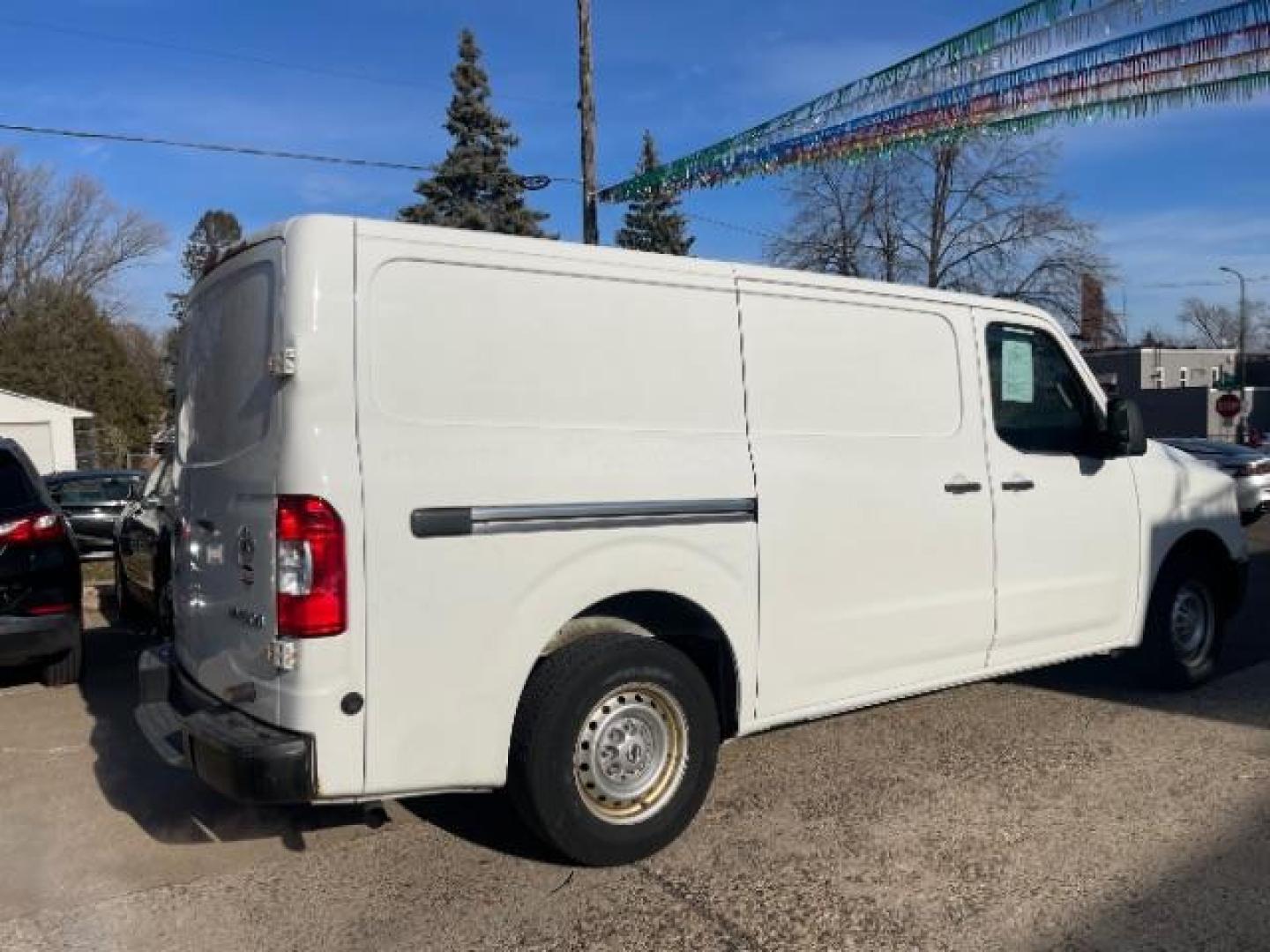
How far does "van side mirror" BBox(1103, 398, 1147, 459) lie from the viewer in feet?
17.8

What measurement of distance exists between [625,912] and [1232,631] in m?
6.19

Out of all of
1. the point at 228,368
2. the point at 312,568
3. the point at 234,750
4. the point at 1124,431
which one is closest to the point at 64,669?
the point at 228,368

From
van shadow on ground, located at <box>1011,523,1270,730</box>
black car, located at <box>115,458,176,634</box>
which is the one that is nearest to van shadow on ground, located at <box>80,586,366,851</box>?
black car, located at <box>115,458,176,634</box>

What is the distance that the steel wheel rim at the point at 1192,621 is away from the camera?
613 centimetres

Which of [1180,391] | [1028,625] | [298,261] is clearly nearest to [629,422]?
[298,261]

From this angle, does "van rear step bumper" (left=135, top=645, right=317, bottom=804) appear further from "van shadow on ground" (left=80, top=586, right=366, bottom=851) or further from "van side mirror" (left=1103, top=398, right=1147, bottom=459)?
"van side mirror" (left=1103, top=398, right=1147, bottom=459)

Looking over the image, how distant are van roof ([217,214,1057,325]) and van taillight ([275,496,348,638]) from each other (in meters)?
0.88

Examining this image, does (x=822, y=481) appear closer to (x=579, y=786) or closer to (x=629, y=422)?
(x=629, y=422)

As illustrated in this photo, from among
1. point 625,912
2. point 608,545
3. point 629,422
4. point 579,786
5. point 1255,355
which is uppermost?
point 1255,355

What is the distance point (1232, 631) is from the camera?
8.05 meters

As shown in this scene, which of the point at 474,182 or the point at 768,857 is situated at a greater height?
the point at 474,182

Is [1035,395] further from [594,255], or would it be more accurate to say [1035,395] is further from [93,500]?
[93,500]

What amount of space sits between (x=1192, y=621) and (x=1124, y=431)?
1.54 metres

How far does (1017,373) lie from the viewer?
17.5 feet
